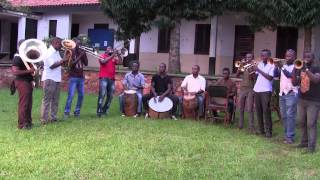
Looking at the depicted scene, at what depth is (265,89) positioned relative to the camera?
33.7 ft

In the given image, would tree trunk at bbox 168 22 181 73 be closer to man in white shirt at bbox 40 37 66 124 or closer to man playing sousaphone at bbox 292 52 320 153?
man in white shirt at bbox 40 37 66 124

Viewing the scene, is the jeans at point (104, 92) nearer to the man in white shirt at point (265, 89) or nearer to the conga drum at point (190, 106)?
the conga drum at point (190, 106)

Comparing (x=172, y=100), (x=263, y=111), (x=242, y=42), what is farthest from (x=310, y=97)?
(x=242, y=42)

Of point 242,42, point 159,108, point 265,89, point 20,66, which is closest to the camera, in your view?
point 20,66

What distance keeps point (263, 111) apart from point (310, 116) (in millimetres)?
1657

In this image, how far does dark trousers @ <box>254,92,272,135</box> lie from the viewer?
10273 millimetres

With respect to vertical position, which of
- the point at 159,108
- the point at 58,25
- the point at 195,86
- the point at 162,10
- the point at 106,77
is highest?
the point at 58,25

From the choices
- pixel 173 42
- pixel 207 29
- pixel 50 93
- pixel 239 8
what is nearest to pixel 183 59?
pixel 207 29

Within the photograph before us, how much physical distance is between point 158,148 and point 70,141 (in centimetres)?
147

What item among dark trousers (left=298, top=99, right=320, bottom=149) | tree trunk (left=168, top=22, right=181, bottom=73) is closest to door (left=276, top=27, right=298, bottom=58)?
tree trunk (left=168, top=22, right=181, bottom=73)

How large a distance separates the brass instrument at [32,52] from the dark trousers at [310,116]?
4.75 m

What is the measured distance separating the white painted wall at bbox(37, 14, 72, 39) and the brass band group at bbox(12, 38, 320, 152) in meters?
14.0

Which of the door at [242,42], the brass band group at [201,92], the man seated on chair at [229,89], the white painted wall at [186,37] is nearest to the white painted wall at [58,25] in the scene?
the white painted wall at [186,37]

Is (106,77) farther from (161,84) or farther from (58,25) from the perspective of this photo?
(58,25)
